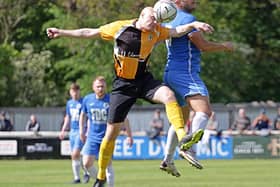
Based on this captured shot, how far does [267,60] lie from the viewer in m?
58.7

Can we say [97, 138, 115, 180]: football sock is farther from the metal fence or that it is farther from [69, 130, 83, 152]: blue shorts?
the metal fence

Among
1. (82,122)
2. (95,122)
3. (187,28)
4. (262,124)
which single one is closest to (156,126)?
(262,124)

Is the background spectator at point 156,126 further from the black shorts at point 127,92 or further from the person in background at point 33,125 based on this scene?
the black shorts at point 127,92

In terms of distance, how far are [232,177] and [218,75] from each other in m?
29.4

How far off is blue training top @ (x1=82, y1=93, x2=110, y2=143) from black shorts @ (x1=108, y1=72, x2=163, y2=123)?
16.2ft

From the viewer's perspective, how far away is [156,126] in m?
37.6

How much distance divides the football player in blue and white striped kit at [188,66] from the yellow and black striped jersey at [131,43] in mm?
445

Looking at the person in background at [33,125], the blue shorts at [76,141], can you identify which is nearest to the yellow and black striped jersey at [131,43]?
the blue shorts at [76,141]

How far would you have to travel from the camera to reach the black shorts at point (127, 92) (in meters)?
15.0

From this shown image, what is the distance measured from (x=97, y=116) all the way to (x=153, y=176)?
456 centimetres

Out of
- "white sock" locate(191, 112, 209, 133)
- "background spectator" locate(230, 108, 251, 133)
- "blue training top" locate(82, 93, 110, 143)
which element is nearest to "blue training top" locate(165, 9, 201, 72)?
"white sock" locate(191, 112, 209, 133)

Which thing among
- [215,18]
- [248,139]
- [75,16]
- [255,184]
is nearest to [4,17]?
[75,16]

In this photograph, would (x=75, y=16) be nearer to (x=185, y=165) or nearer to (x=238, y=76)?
(x=238, y=76)

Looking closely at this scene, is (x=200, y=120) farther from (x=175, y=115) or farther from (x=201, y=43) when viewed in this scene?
(x=201, y=43)
